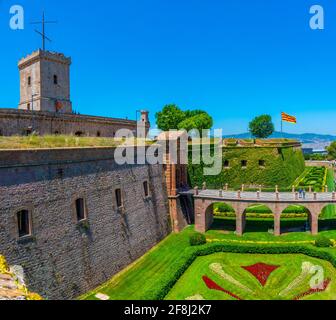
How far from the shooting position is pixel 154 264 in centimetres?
2384

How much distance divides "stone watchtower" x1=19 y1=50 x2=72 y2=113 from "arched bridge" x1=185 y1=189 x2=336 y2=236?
19.7 m

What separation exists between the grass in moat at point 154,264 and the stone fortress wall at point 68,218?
643 millimetres

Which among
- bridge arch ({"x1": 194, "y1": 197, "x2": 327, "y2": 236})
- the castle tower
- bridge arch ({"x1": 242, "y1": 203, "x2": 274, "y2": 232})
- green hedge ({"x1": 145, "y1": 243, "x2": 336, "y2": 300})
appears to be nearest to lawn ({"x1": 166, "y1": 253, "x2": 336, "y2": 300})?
green hedge ({"x1": 145, "y1": 243, "x2": 336, "y2": 300})

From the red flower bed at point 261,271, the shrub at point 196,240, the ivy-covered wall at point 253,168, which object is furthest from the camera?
the ivy-covered wall at point 253,168

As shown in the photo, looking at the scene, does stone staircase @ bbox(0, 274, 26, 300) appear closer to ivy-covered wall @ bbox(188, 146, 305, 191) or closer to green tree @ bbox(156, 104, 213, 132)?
ivy-covered wall @ bbox(188, 146, 305, 191)

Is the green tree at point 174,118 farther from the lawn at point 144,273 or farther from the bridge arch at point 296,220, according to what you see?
the lawn at point 144,273

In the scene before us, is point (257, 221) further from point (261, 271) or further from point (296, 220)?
point (261, 271)

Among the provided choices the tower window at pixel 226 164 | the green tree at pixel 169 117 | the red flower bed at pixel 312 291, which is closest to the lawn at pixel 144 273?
the red flower bed at pixel 312 291

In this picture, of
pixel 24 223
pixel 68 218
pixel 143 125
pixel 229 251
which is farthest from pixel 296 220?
pixel 24 223

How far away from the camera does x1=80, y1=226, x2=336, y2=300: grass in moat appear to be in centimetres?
1925

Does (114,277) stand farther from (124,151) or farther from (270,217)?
(270,217)

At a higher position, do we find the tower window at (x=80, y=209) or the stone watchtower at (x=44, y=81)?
the stone watchtower at (x=44, y=81)

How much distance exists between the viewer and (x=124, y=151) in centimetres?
2491

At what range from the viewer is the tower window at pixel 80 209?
19.4m
